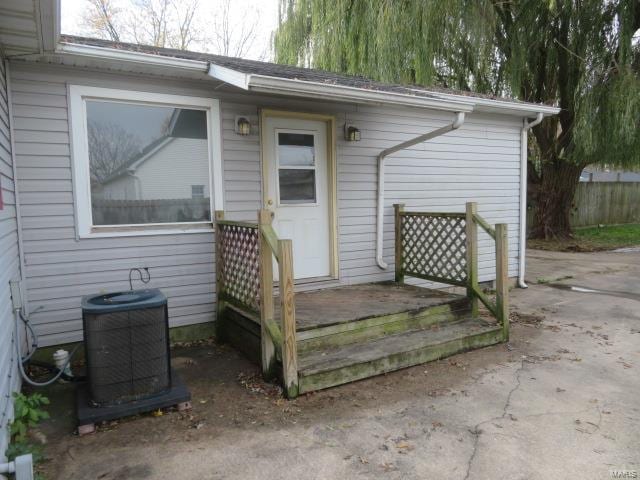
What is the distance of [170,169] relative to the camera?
4.34 metres

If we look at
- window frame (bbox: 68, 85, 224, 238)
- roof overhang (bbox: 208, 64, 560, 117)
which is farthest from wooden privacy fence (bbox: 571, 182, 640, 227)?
window frame (bbox: 68, 85, 224, 238)

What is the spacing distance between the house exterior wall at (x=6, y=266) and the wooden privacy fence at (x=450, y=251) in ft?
12.8

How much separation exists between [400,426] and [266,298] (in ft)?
4.30

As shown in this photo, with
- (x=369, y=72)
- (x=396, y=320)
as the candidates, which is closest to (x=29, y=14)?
(x=396, y=320)

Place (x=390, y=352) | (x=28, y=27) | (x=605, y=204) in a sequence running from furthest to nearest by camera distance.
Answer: (x=605, y=204) → (x=390, y=352) → (x=28, y=27)

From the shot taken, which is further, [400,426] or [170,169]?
[170,169]

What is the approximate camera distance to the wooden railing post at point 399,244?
5531mm

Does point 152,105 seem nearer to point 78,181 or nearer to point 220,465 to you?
point 78,181

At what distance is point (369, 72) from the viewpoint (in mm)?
8578

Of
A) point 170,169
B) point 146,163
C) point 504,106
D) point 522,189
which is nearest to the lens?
point 146,163

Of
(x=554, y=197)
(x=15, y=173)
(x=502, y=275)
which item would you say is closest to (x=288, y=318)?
(x=502, y=275)

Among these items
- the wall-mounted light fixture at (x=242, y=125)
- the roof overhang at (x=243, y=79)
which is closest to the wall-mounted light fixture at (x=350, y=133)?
the roof overhang at (x=243, y=79)

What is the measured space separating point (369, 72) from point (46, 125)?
20.3 ft

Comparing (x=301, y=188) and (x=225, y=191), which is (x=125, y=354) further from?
(x=301, y=188)
